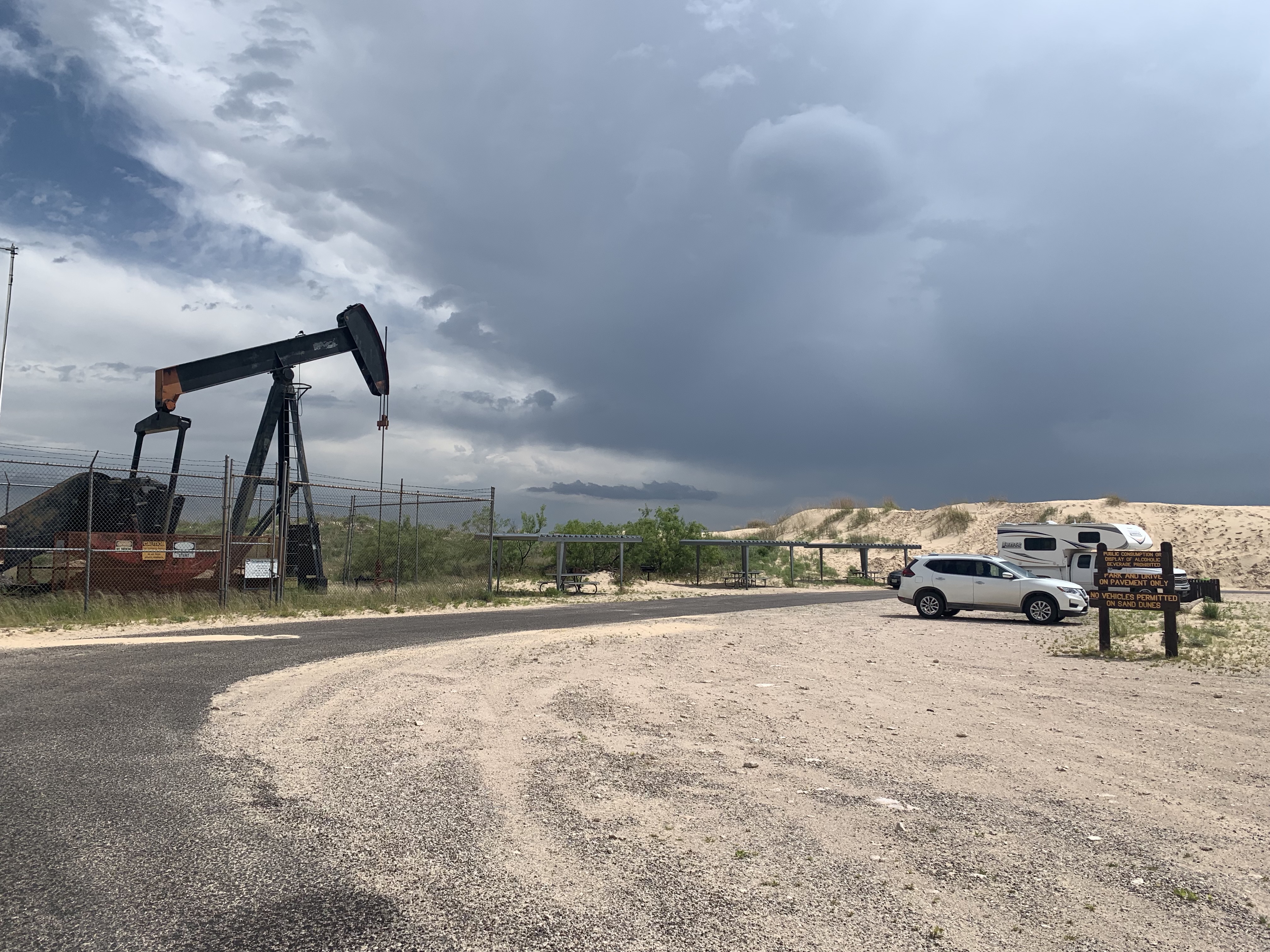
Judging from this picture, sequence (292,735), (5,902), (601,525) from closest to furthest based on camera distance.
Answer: (5,902)
(292,735)
(601,525)

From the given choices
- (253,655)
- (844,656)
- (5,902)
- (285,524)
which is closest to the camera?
(5,902)

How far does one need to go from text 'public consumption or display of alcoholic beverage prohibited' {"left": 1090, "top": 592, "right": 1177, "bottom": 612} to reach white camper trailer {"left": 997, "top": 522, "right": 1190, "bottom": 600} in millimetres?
13325

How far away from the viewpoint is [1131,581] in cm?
1465

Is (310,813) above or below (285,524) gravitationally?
below

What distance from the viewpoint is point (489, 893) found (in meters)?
3.99

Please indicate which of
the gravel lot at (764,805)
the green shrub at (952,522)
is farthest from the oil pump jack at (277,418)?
the green shrub at (952,522)

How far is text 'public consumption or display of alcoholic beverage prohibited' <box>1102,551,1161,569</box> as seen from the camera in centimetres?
1480

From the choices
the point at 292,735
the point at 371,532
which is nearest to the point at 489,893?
the point at 292,735

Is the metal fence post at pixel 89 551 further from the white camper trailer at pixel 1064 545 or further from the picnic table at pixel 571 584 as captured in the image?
the white camper trailer at pixel 1064 545

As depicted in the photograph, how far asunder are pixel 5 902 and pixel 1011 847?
5050mm

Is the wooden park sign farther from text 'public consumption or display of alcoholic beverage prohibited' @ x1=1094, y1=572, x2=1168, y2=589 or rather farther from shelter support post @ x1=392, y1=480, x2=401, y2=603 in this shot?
shelter support post @ x1=392, y1=480, x2=401, y2=603

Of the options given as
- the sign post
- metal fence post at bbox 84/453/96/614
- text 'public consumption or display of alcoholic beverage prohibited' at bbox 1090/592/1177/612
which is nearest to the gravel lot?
text 'public consumption or display of alcoholic beverage prohibited' at bbox 1090/592/1177/612

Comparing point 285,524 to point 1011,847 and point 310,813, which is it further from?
point 1011,847

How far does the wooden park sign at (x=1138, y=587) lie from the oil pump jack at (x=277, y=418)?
17.4m
